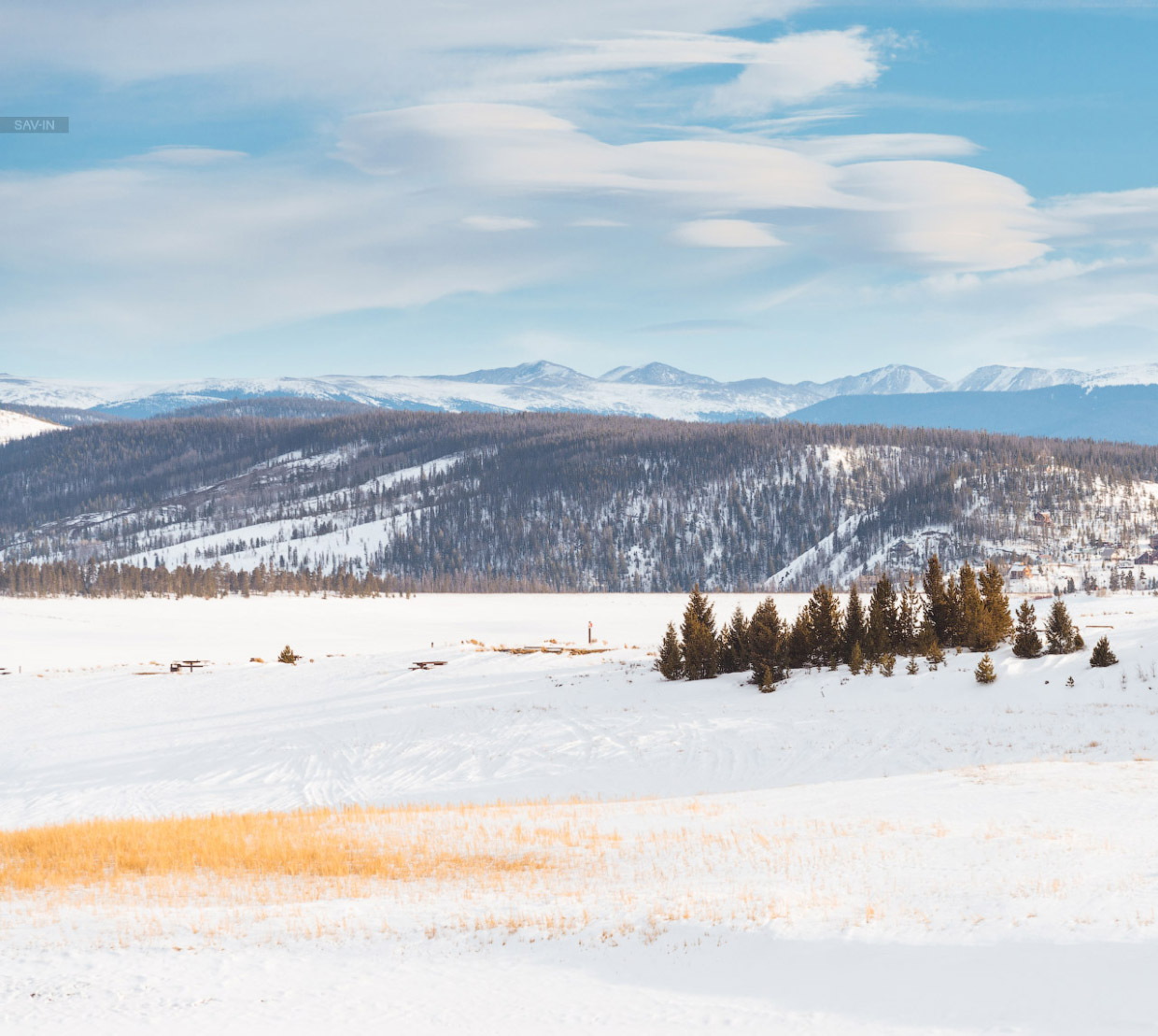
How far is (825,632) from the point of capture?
141 ft

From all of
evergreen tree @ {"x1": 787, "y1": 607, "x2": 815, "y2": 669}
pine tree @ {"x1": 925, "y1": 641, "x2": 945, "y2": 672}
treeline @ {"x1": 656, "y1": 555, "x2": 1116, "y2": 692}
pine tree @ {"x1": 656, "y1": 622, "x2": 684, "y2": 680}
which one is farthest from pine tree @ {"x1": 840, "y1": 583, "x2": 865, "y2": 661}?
pine tree @ {"x1": 656, "y1": 622, "x2": 684, "y2": 680}

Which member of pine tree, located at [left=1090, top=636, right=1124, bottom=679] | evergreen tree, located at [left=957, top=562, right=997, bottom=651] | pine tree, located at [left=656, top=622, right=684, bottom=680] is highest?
evergreen tree, located at [left=957, top=562, right=997, bottom=651]

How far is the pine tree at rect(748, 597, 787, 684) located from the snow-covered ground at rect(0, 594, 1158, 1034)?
119 cm

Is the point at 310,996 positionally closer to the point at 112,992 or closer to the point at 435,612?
the point at 112,992

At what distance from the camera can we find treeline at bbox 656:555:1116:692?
3981 cm

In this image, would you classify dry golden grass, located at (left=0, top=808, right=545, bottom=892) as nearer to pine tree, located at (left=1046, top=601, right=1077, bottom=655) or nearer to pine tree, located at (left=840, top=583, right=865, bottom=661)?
pine tree, located at (left=840, top=583, right=865, bottom=661)

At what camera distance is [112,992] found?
1137cm

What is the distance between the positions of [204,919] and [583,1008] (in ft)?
21.9

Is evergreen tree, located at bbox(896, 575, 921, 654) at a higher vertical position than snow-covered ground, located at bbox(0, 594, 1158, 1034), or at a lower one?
higher

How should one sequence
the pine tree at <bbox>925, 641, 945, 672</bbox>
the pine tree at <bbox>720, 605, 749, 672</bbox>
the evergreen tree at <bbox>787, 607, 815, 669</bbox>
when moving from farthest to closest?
the pine tree at <bbox>720, 605, 749, 672</bbox> < the evergreen tree at <bbox>787, 607, 815, 669</bbox> < the pine tree at <bbox>925, 641, 945, 672</bbox>

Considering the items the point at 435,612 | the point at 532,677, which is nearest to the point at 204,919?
the point at 532,677

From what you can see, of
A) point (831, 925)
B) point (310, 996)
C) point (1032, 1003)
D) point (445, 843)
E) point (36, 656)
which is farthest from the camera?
point (36, 656)

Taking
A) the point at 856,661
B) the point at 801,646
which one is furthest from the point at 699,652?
the point at 856,661

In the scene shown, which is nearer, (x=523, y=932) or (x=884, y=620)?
(x=523, y=932)
